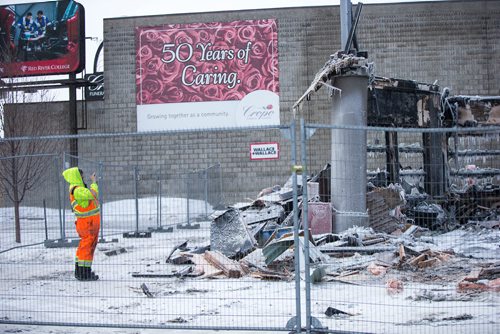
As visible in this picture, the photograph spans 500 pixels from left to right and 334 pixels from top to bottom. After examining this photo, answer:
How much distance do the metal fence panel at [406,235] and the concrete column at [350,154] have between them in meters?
0.03

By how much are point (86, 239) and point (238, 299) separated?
125 inches

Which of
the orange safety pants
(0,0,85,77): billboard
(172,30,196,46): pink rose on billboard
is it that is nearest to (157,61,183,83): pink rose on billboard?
(172,30,196,46): pink rose on billboard

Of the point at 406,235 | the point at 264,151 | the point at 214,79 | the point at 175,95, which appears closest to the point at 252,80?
the point at 214,79

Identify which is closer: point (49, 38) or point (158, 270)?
point (158, 270)

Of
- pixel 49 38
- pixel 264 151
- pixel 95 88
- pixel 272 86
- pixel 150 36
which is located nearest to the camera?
pixel 49 38

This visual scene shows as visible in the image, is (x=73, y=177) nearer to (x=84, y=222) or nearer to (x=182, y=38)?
(x=84, y=222)

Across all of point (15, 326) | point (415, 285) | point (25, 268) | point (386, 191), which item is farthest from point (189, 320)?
point (386, 191)

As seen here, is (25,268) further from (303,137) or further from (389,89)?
Answer: (389,89)

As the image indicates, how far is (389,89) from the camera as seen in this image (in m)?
14.0

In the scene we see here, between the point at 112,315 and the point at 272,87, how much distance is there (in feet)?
65.9

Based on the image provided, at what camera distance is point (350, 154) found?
12.3 metres

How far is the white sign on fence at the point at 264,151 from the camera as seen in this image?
26.2m

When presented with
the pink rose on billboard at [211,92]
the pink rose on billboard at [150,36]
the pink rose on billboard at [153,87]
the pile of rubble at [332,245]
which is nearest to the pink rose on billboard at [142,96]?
the pink rose on billboard at [153,87]

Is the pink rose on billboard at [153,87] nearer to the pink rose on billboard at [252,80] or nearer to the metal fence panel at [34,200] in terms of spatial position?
the pink rose on billboard at [252,80]
